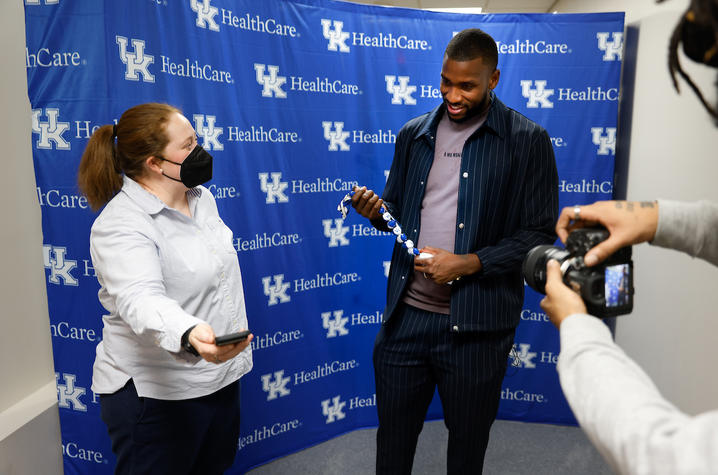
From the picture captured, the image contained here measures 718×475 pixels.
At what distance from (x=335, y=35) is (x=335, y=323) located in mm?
1461

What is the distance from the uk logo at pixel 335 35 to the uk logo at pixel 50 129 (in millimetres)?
1246

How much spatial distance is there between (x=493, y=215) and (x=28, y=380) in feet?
6.63

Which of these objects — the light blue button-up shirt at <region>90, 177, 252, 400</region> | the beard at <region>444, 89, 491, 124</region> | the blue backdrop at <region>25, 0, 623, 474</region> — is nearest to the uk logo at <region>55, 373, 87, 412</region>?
the blue backdrop at <region>25, 0, 623, 474</region>

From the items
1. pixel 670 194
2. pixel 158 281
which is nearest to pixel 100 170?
pixel 158 281

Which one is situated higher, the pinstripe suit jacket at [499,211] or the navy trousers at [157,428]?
the pinstripe suit jacket at [499,211]

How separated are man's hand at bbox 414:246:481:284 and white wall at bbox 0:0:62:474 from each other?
5.45 feet

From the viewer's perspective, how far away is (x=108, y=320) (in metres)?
1.50

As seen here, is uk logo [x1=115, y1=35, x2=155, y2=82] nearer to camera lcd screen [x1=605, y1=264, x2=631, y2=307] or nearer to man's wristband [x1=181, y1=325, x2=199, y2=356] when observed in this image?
man's wristband [x1=181, y1=325, x2=199, y2=356]

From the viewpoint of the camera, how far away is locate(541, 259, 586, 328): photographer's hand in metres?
0.86

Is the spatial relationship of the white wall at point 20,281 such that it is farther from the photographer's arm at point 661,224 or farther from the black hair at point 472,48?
the photographer's arm at point 661,224

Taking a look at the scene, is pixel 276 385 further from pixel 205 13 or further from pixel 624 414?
pixel 624 414

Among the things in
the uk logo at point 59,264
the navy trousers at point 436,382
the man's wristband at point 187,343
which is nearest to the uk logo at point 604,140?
the navy trousers at point 436,382

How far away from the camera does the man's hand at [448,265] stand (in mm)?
1576

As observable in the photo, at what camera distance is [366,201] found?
67.1 inches
